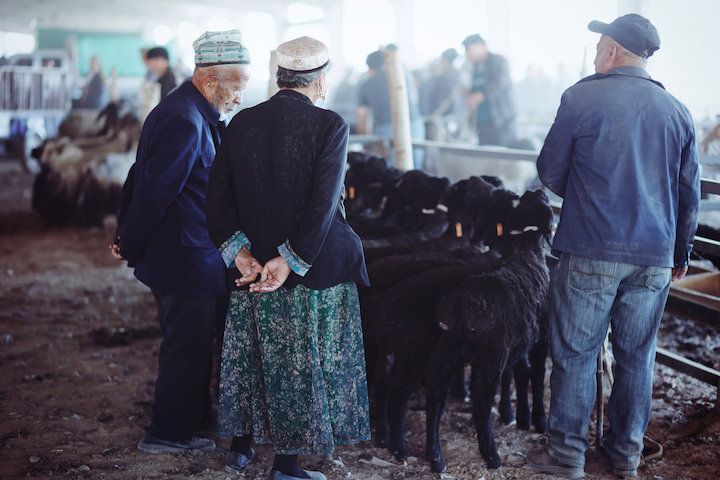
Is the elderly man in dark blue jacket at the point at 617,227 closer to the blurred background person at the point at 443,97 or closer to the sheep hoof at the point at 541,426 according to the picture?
the sheep hoof at the point at 541,426

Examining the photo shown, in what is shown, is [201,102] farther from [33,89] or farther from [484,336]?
[33,89]

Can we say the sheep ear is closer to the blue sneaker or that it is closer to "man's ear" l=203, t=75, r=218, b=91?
the blue sneaker

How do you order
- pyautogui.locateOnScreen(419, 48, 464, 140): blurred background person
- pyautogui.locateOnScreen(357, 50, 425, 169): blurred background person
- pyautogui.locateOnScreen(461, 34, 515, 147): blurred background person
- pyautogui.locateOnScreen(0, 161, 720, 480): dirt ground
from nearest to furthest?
1. pyautogui.locateOnScreen(0, 161, 720, 480): dirt ground
2. pyautogui.locateOnScreen(461, 34, 515, 147): blurred background person
3. pyautogui.locateOnScreen(357, 50, 425, 169): blurred background person
4. pyautogui.locateOnScreen(419, 48, 464, 140): blurred background person

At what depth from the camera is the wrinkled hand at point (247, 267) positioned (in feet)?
7.92

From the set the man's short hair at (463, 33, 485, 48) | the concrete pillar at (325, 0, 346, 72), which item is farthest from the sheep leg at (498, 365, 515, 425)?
the concrete pillar at (325, 0, 346, 72)

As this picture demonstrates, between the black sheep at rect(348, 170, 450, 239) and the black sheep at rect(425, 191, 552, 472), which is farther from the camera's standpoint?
the black sheep at rect(348, 170, 450, 239)

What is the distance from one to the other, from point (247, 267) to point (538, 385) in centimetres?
201

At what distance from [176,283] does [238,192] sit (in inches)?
29.9

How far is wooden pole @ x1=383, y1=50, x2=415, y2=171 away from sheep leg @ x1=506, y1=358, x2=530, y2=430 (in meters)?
2.59

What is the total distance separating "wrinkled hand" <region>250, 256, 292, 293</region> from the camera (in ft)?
7.68

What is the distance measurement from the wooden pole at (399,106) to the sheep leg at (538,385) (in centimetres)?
261

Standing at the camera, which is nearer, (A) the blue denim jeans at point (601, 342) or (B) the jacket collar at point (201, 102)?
(A) the blue denim jeans at point (601, 342)

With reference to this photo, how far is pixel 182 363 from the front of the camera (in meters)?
3.00

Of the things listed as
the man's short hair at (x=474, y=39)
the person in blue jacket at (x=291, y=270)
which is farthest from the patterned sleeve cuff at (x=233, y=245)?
the man's short hair at (x=474, y=39)
